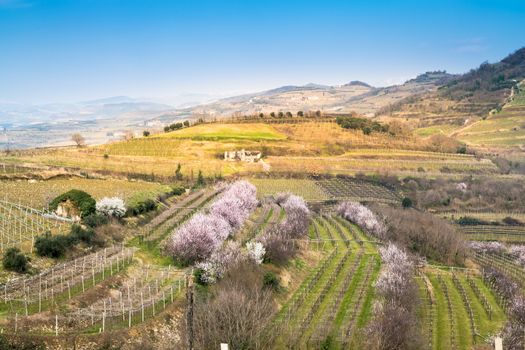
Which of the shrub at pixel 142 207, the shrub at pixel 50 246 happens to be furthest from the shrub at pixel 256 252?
the shrub at pixel 142 207

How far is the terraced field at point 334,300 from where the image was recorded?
2945 centimetres

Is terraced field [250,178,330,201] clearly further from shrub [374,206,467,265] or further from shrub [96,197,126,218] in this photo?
shrub [96,197,126,218]

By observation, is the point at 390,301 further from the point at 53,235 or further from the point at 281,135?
the point at 281,135

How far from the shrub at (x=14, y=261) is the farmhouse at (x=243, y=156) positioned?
7669 centimetres

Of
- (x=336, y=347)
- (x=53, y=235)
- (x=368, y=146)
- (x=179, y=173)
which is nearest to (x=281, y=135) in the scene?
(x=368, y=146)

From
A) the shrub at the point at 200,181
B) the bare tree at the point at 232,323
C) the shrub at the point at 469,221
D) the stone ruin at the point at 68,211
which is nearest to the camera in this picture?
the bare tree at the point at 232,323

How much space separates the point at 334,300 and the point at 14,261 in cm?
2076

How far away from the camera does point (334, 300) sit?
3716 centimetres

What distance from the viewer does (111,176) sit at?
80.5 metres

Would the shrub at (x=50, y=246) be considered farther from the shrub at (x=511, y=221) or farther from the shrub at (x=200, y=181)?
the shrub at (x=511, y=221)

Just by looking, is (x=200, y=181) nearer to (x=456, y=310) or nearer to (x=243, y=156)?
(x=243, y=156)

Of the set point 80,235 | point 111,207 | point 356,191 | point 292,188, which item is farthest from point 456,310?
point 356,191

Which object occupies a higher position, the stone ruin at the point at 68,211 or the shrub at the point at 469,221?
the stone ruin at the point at 68,211

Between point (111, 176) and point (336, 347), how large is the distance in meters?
59.1
